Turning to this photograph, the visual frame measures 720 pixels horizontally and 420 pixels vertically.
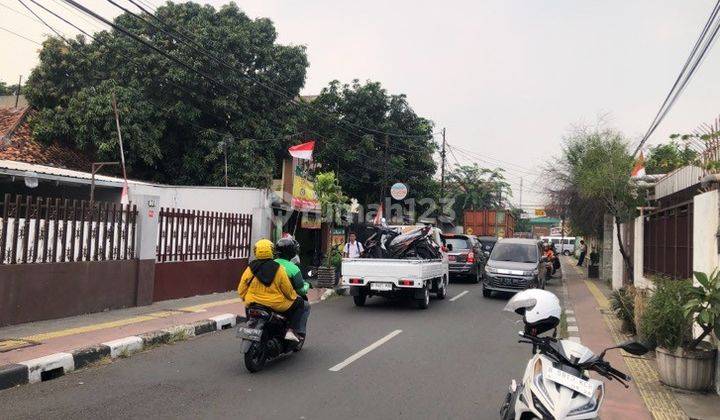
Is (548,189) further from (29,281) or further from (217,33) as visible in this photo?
(29,281)

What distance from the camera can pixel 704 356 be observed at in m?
6.02

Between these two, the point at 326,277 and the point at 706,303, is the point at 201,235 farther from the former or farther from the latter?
the point at 706,303

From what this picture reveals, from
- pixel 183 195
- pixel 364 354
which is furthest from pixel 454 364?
pixel 183 195

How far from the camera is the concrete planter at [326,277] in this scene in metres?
15.0

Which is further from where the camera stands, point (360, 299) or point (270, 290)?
point (360, 299)

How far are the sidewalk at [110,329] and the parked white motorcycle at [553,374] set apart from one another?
5470mm

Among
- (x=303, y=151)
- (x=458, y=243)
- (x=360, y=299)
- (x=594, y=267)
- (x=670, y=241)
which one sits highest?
(x=303, y=151)

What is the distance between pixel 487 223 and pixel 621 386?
23767mm

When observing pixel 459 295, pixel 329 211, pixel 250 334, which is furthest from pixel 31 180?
pixel 459 295

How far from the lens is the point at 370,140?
1112 inches

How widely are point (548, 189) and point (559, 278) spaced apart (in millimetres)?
4243

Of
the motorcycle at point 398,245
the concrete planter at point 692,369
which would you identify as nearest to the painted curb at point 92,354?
the motorcycle at point 398,245

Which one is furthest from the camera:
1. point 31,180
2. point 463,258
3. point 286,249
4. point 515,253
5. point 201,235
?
point 463,258

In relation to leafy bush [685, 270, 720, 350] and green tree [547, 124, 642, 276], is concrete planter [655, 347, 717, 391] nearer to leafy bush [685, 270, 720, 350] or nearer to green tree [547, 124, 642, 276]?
leafy bush [685, 270, 720, 350]
